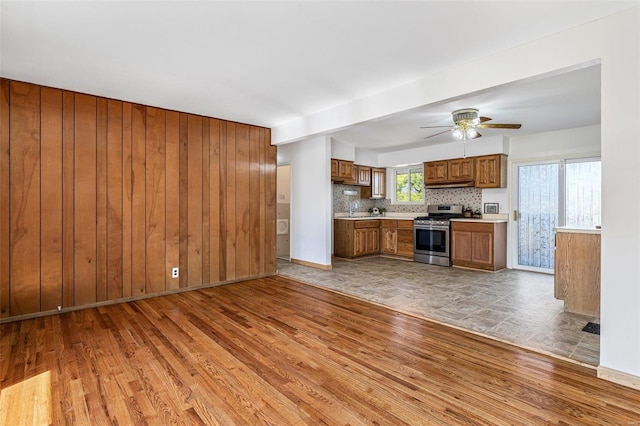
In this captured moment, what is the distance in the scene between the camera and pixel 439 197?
280 inches

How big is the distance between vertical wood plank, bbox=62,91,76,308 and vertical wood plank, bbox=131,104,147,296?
601 mm

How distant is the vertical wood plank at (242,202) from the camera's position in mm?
5023

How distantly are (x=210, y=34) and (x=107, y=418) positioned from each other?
260 centimetres

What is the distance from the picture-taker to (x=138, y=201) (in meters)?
4.10

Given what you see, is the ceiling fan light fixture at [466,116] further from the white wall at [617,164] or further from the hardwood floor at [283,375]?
the hardwood floor at [283,375]

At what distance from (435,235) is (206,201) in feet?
14.2

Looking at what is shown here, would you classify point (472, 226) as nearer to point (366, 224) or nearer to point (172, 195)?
point (366, 224)

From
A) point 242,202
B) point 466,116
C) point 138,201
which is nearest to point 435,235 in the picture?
point 466,116

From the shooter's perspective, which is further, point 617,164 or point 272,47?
point 272,47

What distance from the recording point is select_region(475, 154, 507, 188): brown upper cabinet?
19.4 feet

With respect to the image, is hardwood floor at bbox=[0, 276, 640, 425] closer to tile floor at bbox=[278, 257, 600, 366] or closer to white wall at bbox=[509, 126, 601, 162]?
tile floor at bbox=[278, 257, 600, 366]

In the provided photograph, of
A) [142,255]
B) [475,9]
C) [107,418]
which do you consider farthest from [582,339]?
[142,255]

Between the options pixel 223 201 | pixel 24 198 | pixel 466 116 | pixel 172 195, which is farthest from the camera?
pixel 223 201

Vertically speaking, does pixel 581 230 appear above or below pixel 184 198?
below
